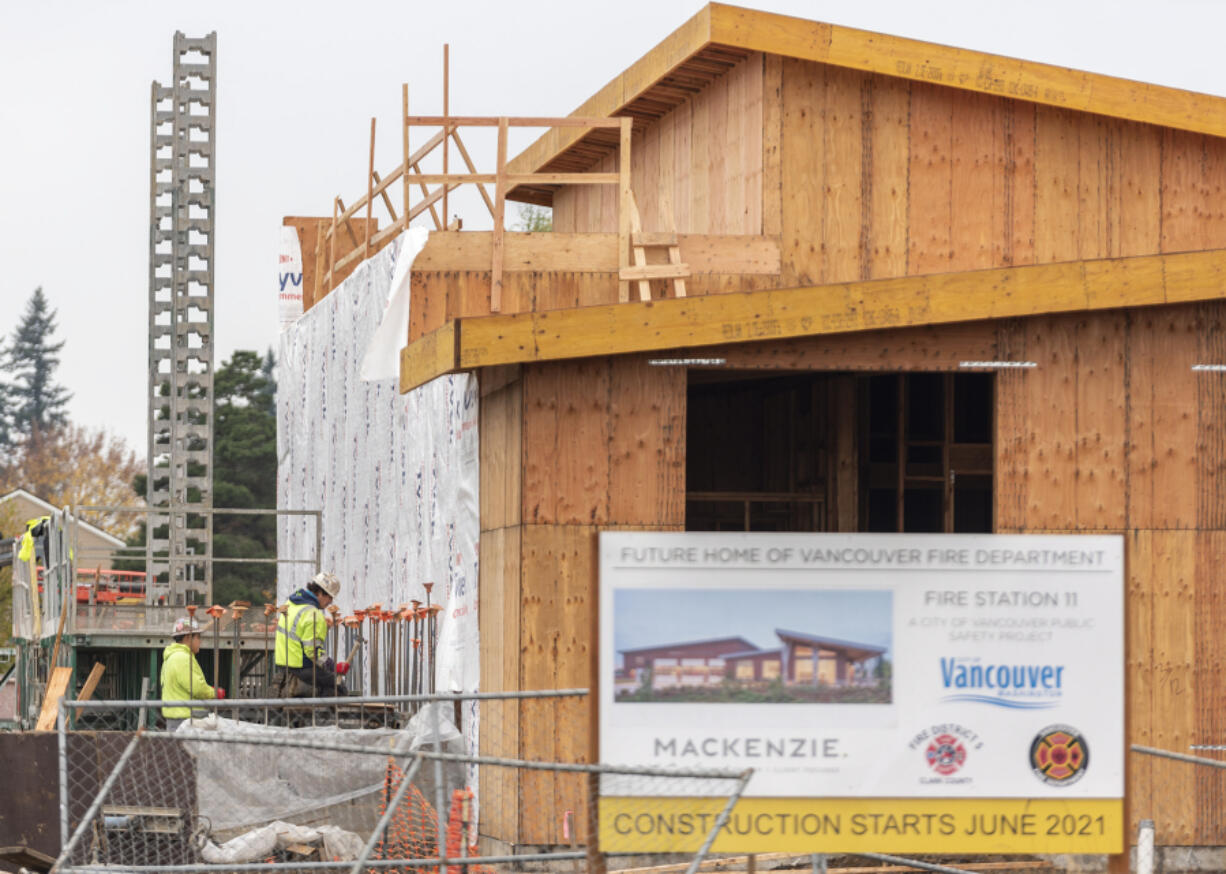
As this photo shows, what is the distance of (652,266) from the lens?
18625 millimetres

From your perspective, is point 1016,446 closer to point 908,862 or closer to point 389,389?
point 908,862

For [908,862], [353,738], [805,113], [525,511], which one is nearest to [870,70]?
[805,113]

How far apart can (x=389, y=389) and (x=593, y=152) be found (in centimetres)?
472

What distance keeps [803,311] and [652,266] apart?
3400 mm

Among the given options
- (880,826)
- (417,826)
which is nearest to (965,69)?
(417,826)

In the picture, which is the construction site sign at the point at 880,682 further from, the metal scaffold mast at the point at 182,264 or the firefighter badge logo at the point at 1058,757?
the metal scaffold mast at the point at 182,264

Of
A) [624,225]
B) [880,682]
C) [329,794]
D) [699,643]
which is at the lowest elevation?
[329,794]

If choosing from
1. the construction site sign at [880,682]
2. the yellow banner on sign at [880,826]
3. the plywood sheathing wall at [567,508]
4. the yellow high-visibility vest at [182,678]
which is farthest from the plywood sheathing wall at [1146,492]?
the yellow high-visibility vest at [182,678]

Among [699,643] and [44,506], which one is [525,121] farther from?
[44,506]

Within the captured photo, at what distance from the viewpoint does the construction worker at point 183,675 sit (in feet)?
61.0

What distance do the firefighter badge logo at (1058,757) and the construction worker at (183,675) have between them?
10279 millimetres

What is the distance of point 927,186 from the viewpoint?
19.7m

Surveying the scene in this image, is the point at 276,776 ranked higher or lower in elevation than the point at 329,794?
higher

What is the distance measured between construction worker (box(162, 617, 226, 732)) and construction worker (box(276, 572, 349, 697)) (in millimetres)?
734
